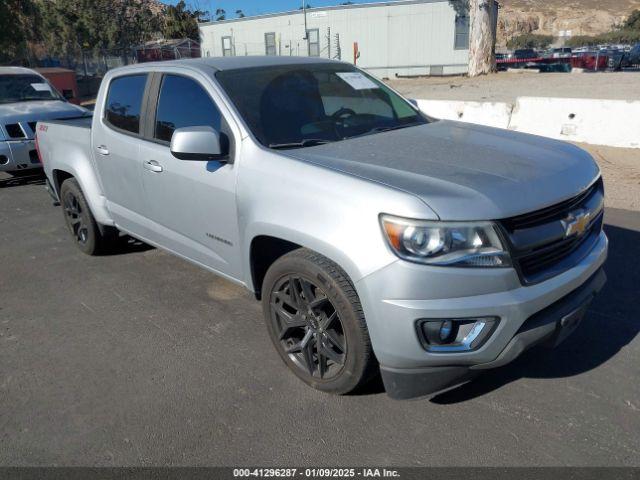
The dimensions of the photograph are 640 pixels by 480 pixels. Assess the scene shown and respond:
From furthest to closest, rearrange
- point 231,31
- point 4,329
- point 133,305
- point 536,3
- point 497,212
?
point 536,3 → point 231,31 → point 133,305 → point 4,329 → point 497,212

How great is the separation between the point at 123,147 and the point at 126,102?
15.6 inches

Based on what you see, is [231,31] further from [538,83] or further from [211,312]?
[211,312]

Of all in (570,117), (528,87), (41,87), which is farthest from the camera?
(528,87)

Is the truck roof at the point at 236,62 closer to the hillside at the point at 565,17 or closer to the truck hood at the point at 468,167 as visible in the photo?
the truck hood at the point at 468,167

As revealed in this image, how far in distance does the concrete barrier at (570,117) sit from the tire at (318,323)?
7.11 m

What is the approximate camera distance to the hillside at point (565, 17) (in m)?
98.4

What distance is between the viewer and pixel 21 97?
912 cm

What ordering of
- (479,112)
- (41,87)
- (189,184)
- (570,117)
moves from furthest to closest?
(479,112) → (41,87) → (570,117) → (189,184)

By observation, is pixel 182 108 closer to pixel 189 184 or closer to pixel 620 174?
pixel 189 184

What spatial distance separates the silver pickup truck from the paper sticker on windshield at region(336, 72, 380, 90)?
2 cm

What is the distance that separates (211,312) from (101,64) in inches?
1241

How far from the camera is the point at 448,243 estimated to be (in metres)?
2.32

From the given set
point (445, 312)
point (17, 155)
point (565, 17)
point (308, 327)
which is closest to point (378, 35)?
point (17, 155)

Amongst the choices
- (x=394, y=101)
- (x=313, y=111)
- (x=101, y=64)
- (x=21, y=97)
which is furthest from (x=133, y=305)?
(x=101, y=64)
